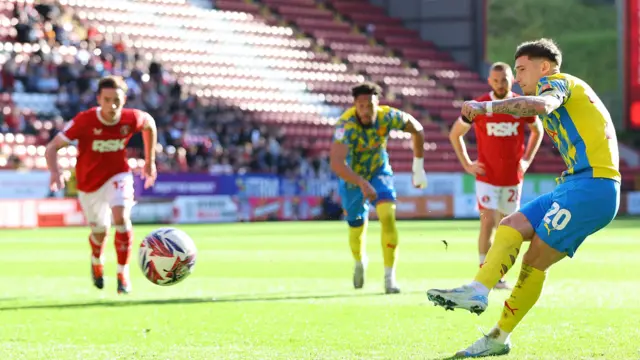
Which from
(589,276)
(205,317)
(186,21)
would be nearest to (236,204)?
(186,21)

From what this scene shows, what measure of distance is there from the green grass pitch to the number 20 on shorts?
0.96 metres

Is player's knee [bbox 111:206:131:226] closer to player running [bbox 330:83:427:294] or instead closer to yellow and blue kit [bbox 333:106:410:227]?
player running [bbox 330:83:427:294]

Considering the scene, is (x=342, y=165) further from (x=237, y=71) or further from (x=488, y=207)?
(x=237, y=71)

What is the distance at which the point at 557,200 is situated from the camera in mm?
6648

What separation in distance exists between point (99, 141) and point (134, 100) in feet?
73.4

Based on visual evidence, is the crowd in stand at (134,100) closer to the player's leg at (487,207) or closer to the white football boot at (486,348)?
the player's leg at (487,207)

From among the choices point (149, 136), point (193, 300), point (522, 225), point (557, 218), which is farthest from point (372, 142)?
point (557, 218)

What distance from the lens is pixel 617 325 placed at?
8.66 metres

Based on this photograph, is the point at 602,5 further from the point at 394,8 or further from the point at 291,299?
the point at 291,299

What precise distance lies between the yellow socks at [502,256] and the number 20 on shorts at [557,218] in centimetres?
21

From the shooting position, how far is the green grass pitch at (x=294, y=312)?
7.61 meters

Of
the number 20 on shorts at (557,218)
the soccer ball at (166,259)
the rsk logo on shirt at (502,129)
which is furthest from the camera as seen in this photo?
the rsk logo on shirt at (502,129)

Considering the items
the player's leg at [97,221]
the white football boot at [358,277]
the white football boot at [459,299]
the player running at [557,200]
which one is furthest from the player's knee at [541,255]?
the player's leg at [97,221]

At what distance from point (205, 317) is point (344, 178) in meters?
2.68
